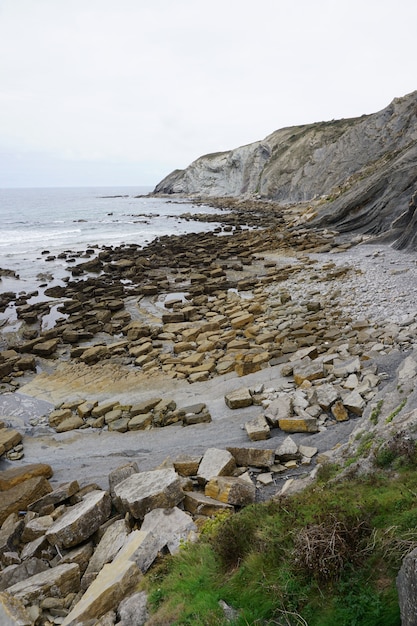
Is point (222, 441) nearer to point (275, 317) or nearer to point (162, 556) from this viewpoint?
point (162, 556)

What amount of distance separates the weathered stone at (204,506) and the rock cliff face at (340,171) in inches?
653

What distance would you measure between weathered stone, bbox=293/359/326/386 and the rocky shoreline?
0.11 feet

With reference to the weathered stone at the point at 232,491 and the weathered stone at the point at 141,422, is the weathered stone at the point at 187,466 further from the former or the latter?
the weathered stone at the point at 141,422

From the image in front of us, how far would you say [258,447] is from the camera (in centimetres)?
684

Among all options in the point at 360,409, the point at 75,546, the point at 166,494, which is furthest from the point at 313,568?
the point at 360,409

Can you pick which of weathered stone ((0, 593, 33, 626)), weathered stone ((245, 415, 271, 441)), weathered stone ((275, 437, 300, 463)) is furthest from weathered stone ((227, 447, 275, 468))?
weathered stone ((0, 593, 33, 626))

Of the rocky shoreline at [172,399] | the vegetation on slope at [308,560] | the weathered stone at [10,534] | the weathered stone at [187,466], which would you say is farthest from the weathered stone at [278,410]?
the weathered stone at [10,534]

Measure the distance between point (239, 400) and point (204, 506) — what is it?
3.54 metres

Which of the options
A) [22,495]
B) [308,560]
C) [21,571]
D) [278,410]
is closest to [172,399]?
[278,410]

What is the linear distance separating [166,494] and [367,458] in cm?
252

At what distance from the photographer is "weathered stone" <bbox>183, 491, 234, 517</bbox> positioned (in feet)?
17.0

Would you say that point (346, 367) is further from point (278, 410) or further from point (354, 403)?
point (278, 410)

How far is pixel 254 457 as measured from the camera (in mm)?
6289

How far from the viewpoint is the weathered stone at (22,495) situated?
6.33 m
